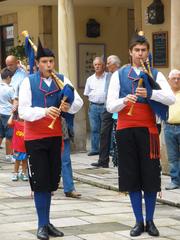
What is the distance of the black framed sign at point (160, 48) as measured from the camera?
13.2 m

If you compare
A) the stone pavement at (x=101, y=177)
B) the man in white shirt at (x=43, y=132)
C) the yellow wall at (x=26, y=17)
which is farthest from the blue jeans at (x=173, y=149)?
the yellow wall at (x=26, y=17)

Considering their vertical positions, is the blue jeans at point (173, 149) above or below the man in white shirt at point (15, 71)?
below

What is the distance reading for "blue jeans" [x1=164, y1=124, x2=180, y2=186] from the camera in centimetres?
963

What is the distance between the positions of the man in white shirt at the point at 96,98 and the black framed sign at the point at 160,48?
3.35ft

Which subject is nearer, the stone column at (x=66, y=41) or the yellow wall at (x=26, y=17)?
the stone column at (x=66, y=41)

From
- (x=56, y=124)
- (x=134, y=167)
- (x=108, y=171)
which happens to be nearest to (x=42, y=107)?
(x=56, y=124)

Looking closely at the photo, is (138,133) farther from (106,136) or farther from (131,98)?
(106,136)

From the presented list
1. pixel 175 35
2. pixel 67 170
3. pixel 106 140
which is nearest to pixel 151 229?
pixel 67 170

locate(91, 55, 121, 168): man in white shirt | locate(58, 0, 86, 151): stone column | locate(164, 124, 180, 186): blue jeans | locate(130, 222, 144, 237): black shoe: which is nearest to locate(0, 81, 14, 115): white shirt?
locate(58, 0, 86, 151): stone column

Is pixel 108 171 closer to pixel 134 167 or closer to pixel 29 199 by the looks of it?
pixel 29 199

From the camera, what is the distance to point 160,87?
692 centimetres

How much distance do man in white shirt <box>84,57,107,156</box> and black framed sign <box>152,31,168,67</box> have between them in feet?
3.35

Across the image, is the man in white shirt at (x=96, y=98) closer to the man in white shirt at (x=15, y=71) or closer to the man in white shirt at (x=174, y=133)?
the man in white shirt at (x=15, y=71)

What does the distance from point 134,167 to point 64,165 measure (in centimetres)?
245
